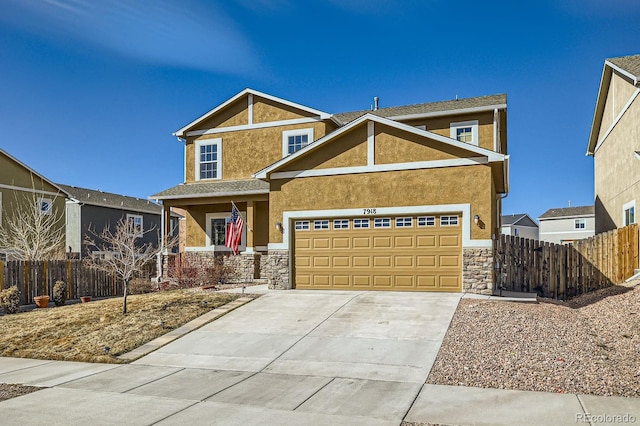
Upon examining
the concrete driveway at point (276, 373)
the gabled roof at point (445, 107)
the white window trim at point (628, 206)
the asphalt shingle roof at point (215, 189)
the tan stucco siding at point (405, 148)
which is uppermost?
the gabled roof at point (445, 107)

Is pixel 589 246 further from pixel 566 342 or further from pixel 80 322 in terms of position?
pixel 80 322

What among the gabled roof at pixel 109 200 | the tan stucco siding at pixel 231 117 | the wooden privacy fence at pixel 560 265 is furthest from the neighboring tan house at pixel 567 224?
the tan stucco siding at pixel 231 117

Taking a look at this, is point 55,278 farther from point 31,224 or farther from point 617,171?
point 617,171

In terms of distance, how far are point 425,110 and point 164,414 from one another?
17.9 meters

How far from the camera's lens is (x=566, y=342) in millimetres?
9555

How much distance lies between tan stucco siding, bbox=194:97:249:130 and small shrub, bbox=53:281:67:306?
980 centimetres

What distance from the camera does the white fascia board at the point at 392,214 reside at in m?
15.2

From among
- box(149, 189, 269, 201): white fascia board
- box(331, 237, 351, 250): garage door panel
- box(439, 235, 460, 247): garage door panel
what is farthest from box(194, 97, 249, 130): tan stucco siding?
box(439, 235, 460, 247): garage door panel

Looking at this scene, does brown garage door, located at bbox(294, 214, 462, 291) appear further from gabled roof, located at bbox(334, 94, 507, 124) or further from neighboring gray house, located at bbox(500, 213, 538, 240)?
neighboring gray house, located at bbox(500, 213, 538, 240)

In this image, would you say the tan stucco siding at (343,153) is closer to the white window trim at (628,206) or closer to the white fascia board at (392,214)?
the white fascia board at (392,214)

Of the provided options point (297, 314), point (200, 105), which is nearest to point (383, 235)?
point (297, 314)

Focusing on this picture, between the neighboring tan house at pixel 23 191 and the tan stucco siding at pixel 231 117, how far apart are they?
10.6m

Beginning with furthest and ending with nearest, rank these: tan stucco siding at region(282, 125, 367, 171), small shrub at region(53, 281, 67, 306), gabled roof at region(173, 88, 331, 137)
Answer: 1. gabled roof at region(173, 88, 331, 137)
2. small shrub at region(53, 281, 67, 306)
3. tan stucco siding at region(282, 125, 367, 171)

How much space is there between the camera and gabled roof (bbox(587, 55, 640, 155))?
59.3 feet
